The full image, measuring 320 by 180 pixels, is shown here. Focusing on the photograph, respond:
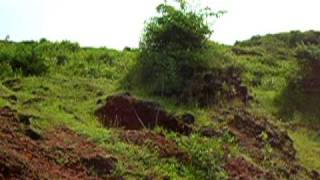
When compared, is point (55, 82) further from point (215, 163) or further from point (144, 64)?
point (215, 163)

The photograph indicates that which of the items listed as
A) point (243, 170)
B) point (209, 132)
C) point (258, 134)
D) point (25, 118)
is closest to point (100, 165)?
point (25, 118)

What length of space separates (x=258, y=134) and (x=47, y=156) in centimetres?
446

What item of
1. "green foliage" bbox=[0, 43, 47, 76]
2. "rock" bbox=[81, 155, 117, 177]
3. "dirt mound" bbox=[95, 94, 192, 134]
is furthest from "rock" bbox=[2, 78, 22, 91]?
"rock" bbox=[81, 155, 117, 177]

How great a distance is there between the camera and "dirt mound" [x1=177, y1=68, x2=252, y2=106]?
14.2 metres

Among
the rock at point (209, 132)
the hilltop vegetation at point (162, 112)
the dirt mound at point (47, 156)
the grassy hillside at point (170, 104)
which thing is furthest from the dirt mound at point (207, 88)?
the dirt mound at point (47, 156)

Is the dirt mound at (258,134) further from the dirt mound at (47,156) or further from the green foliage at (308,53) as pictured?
the green foliage at (308,53)

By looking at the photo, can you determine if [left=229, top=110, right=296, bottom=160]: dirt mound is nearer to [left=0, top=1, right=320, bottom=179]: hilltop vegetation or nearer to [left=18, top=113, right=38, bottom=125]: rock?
[left=0, top=1, right=320, bottom=179]: hilltop vegetation

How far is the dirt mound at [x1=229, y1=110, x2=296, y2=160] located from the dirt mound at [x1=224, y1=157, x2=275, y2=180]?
0.88 m

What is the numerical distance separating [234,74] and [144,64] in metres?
1.76

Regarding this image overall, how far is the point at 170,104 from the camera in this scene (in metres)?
14.0

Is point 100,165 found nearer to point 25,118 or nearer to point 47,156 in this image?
point 47,156

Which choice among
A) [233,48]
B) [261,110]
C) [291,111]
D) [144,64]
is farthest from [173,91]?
[233,48]

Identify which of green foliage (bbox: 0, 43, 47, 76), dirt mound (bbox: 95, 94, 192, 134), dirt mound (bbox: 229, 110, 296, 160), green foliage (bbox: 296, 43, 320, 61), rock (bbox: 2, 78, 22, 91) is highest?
green foliage (bbox: 296, 43, 320, 61)

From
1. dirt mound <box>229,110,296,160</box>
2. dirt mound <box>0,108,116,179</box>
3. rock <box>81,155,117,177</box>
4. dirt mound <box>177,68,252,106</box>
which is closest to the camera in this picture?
dirt mound <box>0,108,116,179</box>
